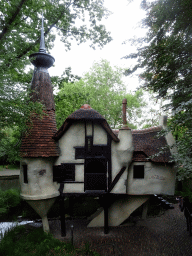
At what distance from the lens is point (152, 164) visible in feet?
29.8

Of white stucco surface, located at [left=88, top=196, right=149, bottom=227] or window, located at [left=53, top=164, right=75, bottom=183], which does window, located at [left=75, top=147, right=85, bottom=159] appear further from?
white stucco surface, located at [left=88, top=196, right=149, bottom=227]

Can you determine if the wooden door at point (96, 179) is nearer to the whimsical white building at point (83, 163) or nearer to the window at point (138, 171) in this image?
the whimsical white building at point (83, 163)

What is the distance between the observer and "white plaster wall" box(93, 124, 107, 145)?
8.66 meters

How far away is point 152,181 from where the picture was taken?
9.05 m

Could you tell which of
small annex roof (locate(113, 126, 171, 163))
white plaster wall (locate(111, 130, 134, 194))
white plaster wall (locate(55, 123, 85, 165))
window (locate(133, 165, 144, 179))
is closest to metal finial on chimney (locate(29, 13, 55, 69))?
white plaster wall (locate(55, 123, 85, 165))

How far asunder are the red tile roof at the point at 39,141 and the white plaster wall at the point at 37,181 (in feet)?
1.32

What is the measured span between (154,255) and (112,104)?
1426 centimetres

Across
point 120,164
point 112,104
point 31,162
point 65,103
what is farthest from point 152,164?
point 112,104

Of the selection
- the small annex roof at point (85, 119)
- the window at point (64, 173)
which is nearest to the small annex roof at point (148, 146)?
the small annex roof at point (85, 119)

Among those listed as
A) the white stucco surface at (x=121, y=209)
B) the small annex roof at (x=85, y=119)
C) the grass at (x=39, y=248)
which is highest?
the small annex roof at (x=85, y=119)

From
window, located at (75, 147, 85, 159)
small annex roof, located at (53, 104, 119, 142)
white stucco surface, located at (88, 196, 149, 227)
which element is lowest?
white stucco surface, located at (88, 196, 149, 227)

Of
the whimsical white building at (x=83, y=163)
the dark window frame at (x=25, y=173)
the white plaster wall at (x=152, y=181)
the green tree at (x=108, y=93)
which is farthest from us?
the green tree at (x=108, y=93)

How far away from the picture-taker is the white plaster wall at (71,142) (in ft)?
28.4

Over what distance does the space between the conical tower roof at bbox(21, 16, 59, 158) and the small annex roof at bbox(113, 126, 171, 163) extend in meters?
4.19
